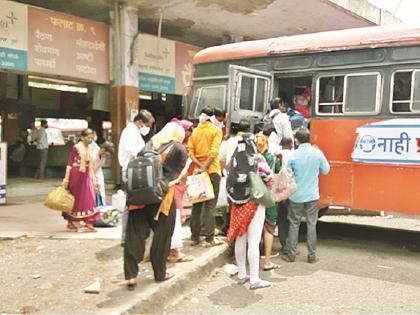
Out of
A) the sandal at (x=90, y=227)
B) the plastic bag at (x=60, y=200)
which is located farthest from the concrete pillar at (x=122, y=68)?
the plastic bag at (x=60, y=200)

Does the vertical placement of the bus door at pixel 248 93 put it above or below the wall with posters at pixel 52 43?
below

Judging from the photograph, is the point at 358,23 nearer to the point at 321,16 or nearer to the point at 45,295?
the point at 321,16

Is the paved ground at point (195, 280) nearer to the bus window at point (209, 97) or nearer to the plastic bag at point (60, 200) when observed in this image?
the plastic bag at point (60, 200)

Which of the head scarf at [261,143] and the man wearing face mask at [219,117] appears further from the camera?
the man wearing face mask at [219,117]

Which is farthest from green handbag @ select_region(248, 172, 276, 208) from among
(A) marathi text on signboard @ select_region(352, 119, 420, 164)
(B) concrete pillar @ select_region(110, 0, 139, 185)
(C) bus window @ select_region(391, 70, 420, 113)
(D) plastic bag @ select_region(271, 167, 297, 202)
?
(B) concrete pillar @ select_region(110, 0, 139, 185)

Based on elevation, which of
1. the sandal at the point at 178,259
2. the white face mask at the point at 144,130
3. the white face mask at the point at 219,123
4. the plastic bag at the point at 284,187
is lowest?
the sandal at the point at 178,259

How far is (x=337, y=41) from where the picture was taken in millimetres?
6336

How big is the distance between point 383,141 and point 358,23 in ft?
28.4

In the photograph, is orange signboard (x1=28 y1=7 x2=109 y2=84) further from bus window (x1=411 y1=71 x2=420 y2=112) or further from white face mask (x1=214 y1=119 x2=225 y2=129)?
bus window (x1=411 y1=71 x2=420 y2=112)

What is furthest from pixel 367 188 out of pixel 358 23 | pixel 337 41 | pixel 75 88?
pixel 75 88

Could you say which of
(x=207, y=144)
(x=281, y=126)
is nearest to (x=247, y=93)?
(x=281, y=126)

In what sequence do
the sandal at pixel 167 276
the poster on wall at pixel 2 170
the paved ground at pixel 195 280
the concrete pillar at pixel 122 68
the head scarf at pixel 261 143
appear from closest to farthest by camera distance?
1. the paved ground at pixel 195 280
2. the sandal at pixel 167 276
3. the head scarf at pixel 261 143
4. the poster on wall at pixel 2 170
5. the concrete pillar at pixel 122 68

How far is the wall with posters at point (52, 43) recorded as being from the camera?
9484mm

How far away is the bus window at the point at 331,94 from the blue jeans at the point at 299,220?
1.42 meters
